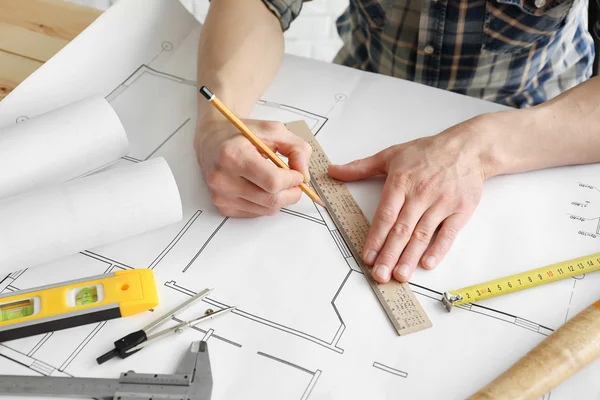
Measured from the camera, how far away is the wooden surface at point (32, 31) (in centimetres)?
138

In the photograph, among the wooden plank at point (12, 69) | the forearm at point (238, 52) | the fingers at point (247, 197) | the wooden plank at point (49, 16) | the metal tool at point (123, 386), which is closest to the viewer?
the metal tool at point (123, 386)

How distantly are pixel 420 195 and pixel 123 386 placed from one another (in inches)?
22.1

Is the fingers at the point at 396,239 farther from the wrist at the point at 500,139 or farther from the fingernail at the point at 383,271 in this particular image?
the wrist at the point at 500,139

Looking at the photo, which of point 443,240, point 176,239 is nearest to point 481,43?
point 443,240

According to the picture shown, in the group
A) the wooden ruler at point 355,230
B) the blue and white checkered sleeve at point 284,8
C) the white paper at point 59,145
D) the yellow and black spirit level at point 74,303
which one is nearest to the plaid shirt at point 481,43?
the blue and white checkered sleeve at point 284,8

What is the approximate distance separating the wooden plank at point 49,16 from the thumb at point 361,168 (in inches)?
30.5

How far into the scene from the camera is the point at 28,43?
4.73 ft

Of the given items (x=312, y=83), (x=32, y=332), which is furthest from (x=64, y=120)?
(x=312, y=83)

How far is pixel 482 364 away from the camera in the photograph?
Result: 34.5 inches

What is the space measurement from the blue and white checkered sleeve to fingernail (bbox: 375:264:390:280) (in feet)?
2.23

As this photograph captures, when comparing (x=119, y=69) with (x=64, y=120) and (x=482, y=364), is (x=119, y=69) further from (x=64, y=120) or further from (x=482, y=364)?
(x=482, y=364)

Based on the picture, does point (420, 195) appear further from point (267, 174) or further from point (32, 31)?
point (32, 31)

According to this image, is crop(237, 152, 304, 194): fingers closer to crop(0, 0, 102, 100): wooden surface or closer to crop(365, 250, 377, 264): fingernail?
crop(365, 250, 377, 264): fingernail

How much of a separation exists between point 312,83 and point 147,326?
682mm
